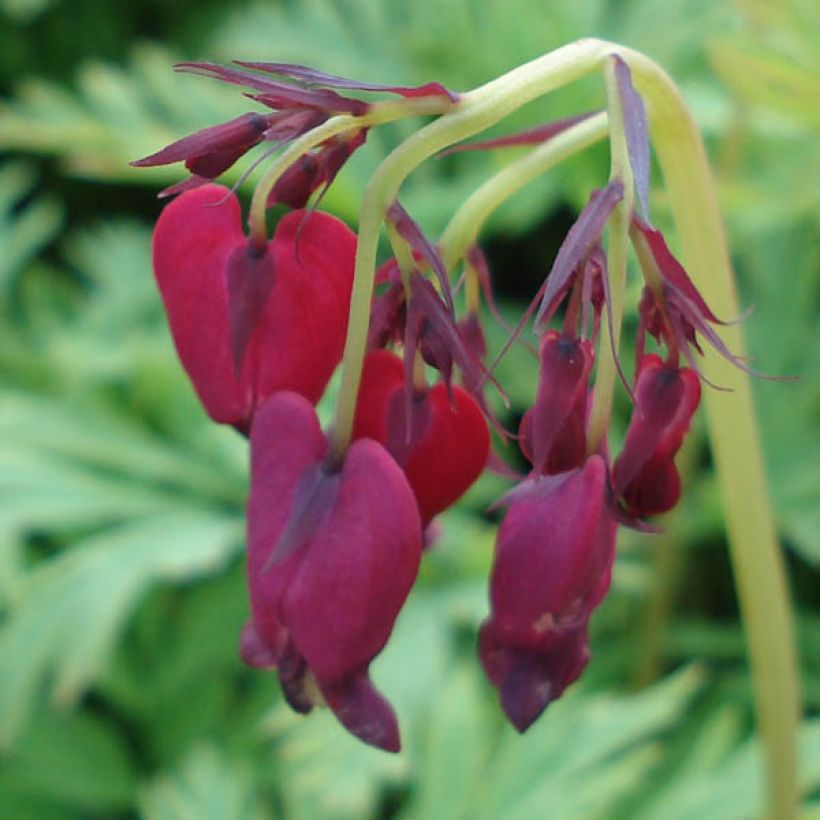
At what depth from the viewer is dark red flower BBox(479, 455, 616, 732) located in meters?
0.69

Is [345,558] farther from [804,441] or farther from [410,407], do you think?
[804,441]

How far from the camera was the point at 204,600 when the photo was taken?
6.97ft

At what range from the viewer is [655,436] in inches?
29.0

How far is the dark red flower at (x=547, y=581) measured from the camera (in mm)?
692

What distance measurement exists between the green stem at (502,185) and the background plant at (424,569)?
0.64m

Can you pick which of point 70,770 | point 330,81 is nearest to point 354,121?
point 330,81

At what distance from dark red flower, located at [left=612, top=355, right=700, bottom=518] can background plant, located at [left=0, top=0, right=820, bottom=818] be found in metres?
0.79

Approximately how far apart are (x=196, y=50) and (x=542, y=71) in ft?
8.63

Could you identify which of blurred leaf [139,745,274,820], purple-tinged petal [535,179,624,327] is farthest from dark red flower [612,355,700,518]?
blurred leaf [139,745,274,820]

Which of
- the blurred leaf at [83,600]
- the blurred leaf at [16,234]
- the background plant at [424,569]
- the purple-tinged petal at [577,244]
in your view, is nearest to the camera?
the purple-tinged petal at [577,244]

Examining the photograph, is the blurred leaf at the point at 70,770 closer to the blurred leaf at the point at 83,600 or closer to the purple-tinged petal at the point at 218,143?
the blurred leaf at the point at 83,600

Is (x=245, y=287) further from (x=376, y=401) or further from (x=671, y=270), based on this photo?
(x=671, y=270)

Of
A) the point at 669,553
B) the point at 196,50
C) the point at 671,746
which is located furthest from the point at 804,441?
the point at 196,50

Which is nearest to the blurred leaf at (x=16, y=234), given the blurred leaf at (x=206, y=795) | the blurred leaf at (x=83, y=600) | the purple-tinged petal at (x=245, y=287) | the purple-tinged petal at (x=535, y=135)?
the blurred leaf at (x=83, y=600)
